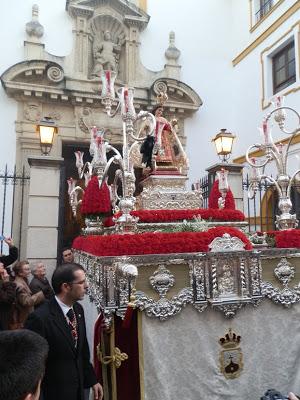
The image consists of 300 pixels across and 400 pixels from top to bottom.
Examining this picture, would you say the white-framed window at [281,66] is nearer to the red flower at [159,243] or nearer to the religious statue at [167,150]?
the religious statue at [167,150]

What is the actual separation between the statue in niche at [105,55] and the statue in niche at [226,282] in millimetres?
8929

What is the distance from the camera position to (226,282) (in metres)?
3.80

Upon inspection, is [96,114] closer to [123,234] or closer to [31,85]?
[31,85]

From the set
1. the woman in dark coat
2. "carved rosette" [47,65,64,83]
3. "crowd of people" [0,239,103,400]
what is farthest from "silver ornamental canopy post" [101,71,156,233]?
"carved rosette" [47,65,64,83]

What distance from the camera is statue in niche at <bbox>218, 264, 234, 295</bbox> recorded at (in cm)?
375

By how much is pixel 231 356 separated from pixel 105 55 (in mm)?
9977

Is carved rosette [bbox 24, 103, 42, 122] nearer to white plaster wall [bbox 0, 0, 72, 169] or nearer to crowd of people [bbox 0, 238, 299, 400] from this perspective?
white plaster wall [bbox 0, 0, 72, 169]

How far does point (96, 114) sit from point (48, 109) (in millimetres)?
1393

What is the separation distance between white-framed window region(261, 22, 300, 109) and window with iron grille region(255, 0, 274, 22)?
1.45 m

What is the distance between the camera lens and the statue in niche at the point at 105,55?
11.3 meters

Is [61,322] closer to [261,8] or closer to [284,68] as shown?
[284,68]

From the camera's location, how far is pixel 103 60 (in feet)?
37.1

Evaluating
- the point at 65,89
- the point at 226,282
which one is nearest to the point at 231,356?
the point at 226,282

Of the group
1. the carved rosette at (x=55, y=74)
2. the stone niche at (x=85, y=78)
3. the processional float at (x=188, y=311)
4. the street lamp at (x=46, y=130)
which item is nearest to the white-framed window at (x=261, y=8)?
the stone niche at (x=85, y=78)
